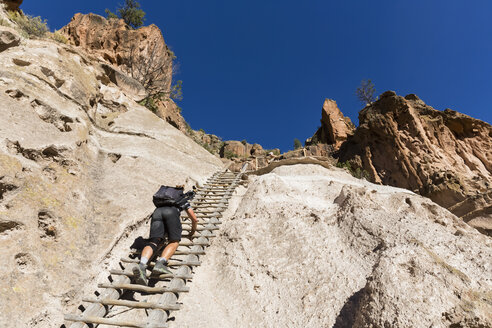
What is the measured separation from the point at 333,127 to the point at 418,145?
14.7m

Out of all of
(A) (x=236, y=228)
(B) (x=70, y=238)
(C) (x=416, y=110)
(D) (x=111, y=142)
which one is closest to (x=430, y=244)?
(A) (x=236, y=228)

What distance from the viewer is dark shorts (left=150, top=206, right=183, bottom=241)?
4406mm

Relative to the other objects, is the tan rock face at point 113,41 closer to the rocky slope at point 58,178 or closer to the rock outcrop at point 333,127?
the rocky slope at point 58,178

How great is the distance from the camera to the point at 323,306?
11.4ft

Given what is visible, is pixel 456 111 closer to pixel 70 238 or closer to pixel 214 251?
pixel 214 251

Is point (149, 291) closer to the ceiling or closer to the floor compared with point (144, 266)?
closer to the floor

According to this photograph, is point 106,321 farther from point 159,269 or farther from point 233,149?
point 233,149

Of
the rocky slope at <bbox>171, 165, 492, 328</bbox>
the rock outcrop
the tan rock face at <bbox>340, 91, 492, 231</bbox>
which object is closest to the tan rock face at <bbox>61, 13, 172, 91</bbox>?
the tan rock face at <bbox>340, 91, 492, 231</bbox>

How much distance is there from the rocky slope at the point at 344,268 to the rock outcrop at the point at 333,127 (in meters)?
29.3

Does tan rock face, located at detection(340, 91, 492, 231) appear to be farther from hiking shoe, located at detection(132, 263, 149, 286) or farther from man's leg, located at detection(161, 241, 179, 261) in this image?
hiking shoe, located at detection(132, 263, 149, 286)

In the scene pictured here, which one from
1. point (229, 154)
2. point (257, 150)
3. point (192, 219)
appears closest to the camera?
point (192, 219)

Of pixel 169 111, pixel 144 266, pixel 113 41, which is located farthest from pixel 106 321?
pixel 113 41

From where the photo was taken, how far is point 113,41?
74.0 feet

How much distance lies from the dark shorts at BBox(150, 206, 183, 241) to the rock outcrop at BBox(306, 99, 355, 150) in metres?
31.1
